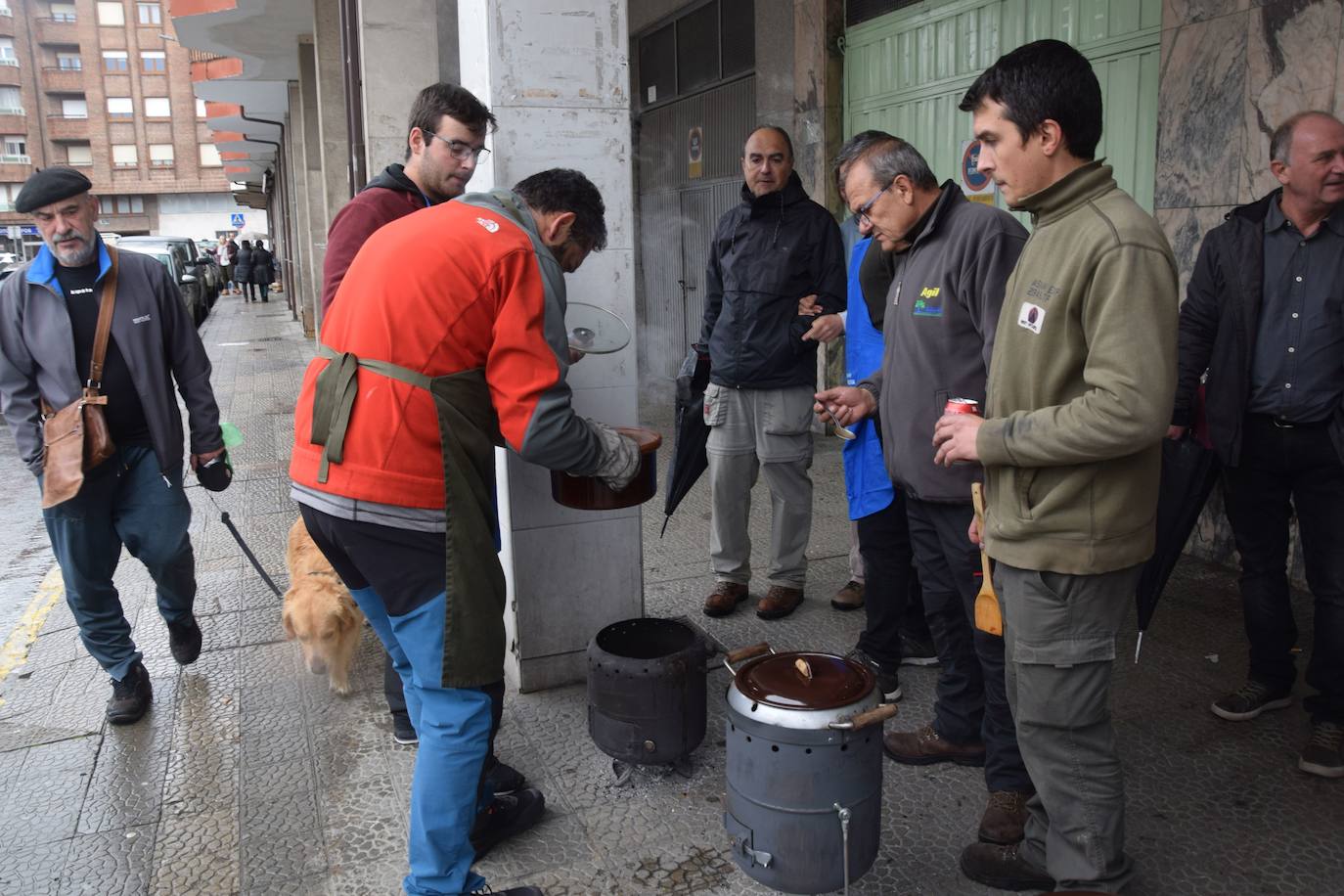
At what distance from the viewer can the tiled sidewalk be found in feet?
9.76

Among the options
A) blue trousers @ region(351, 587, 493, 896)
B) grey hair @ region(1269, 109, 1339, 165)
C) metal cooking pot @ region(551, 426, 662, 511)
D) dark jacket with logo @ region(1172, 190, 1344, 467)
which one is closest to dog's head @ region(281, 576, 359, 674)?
metal cooking pot @ region(551, 426, 662, 511)

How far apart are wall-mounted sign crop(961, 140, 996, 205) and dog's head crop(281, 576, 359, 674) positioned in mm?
4721

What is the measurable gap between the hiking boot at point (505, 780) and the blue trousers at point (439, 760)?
0.65 meters

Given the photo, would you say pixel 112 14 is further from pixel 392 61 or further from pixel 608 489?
pixel 608 489

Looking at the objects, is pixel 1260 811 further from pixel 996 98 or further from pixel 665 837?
pixel 996 98

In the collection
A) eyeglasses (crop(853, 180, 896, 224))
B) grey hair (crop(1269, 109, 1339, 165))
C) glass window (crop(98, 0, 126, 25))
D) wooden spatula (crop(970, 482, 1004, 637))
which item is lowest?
wooden spatula (crop(970, 482, 1004, 637))

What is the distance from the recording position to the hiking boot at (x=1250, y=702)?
12.1 feet

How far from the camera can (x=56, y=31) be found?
241 ft

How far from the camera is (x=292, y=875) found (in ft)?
9.87

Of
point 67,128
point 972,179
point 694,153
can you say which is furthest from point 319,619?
point 67,128

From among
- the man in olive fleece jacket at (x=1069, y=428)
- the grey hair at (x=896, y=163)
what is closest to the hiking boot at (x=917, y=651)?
the man in olive fleece jacket at (x=1069, y=428)

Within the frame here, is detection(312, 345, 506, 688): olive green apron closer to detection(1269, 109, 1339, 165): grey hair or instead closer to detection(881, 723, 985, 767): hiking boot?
detection(881, 723, 985, 767): hiking boot

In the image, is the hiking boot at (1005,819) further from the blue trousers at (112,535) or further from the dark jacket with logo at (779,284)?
the blue trousers at (112,535)

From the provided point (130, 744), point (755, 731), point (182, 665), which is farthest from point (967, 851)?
point (182, 665)
